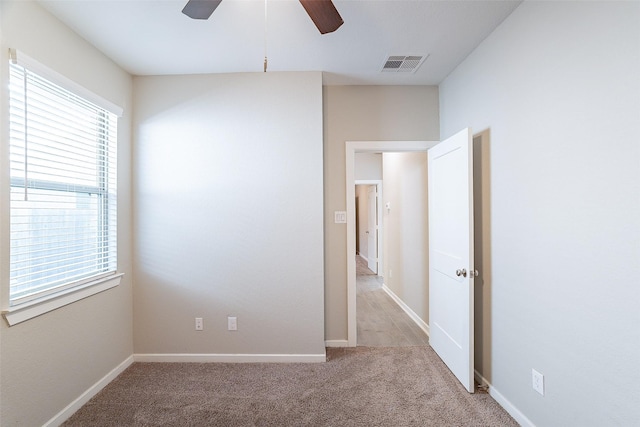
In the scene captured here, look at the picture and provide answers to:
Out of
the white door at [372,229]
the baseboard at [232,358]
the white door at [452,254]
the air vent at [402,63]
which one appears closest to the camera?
the white door at [452,254]

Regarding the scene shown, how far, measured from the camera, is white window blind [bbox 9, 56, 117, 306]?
179 cm

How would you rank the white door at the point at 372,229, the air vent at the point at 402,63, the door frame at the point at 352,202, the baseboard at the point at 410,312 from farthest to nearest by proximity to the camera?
the white door at the point at 372,229 → the baseboard at the point at 410,312 → the door frame at the point at 352,202 → the air vent at the point at 402,63

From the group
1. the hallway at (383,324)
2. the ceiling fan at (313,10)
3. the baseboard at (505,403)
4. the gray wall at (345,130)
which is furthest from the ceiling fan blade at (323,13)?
the hallway at (383,324)

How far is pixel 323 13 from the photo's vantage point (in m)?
1.55

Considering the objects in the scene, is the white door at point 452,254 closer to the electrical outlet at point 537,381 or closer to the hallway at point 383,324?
the hallway at point 383,324

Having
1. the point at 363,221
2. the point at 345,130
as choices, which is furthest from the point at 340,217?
the point at 363,221

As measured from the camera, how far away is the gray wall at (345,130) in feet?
10.4

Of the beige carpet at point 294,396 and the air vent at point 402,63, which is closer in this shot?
the beige carpet at point 294,396

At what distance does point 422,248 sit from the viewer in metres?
3.67

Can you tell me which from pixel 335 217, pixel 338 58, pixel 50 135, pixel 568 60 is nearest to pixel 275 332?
pixel 335 217

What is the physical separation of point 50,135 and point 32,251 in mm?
736

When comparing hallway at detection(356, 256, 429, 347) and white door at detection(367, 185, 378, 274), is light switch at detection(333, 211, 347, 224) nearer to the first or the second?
hallway at detection(356, 256, 429, 347)

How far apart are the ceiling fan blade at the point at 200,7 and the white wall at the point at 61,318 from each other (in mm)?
1093

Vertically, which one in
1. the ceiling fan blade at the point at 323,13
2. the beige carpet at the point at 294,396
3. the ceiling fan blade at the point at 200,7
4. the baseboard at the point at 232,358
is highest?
the ceiling fan blade at the point at 200,7
